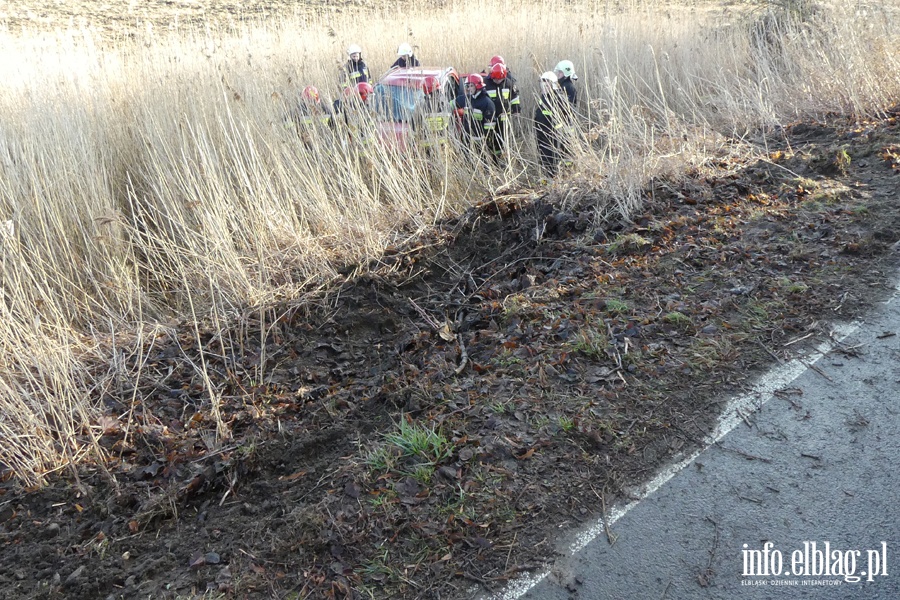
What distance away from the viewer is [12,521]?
305cm

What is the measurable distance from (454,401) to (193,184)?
2.97m

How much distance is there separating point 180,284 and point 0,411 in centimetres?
187

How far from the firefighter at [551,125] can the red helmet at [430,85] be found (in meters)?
1.06

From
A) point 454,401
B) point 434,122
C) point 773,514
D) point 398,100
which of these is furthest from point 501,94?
point 773,514

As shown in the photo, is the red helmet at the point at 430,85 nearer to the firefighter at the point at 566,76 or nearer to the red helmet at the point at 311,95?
the red helmet at the point at 311,95

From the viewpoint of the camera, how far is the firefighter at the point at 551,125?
20.2 feet

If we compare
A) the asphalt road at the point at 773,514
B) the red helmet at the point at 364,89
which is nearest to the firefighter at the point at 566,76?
the red helmet at the point at 364,89

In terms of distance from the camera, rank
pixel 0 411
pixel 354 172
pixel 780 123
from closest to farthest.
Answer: pixel 0 411, pixel 354 172, pixel 780 123

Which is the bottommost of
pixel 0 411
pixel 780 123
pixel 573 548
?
pixel 573 548

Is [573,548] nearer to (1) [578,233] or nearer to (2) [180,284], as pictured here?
(1) [578,233]

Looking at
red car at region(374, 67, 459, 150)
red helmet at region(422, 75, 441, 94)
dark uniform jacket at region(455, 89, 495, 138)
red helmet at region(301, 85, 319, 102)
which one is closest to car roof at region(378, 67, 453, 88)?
red car at region(374, 67, 459, 150)

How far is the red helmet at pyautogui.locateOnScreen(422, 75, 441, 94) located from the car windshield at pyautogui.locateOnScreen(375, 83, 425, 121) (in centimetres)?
10

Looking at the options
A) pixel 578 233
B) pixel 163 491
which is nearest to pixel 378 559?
pixel 163 491

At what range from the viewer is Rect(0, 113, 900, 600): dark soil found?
2.68 m
